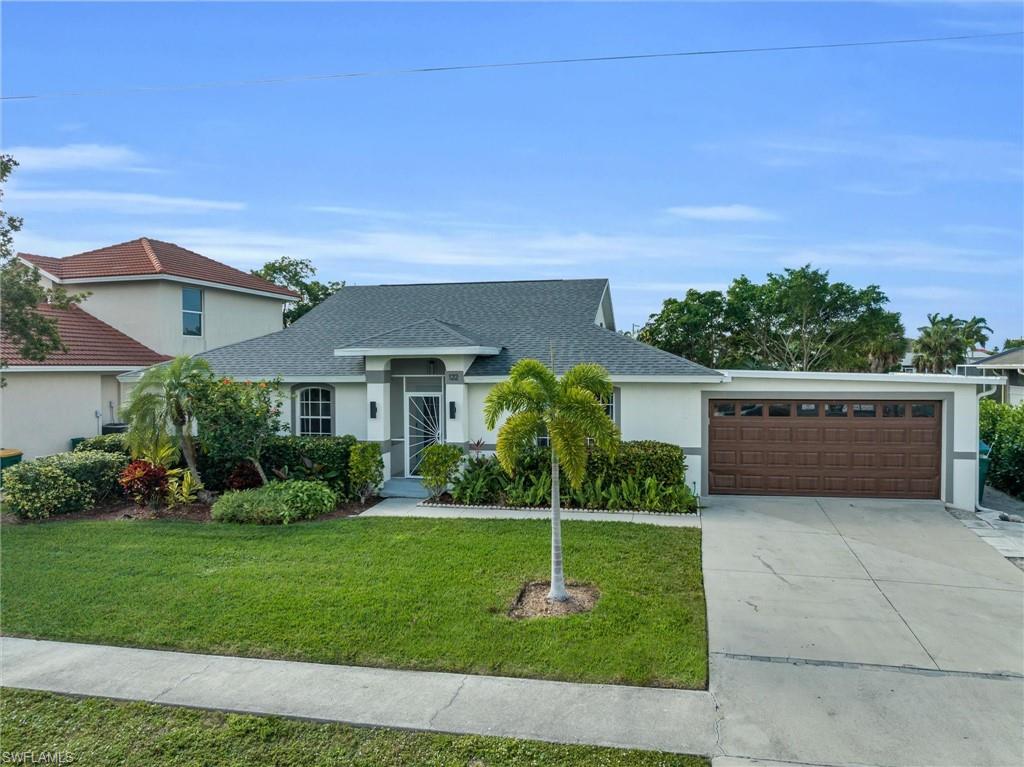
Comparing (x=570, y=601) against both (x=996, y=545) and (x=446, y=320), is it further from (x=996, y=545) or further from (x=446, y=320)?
(x=446, y=320)

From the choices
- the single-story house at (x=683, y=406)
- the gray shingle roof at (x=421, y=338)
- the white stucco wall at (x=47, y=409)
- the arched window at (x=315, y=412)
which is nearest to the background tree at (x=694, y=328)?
the single-story house at (x=683, y=406)

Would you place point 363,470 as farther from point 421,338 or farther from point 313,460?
point 421,338

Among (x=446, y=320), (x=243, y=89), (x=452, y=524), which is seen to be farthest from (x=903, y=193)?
(x=243, y=89)

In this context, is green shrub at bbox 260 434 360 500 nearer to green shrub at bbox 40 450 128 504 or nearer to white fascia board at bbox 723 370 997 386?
green shrub at bbox 40 450 128 504

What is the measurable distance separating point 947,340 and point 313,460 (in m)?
43.7

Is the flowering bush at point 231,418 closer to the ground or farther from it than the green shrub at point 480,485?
farther from it

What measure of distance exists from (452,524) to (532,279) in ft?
34.5

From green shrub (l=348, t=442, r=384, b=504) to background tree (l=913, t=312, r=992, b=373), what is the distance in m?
42.6

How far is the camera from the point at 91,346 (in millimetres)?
18547

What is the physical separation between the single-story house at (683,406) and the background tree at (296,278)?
18.9m

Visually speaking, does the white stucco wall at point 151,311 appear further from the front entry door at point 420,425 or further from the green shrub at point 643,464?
the green shrub at point 643,464

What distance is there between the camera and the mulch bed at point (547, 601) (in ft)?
23.1

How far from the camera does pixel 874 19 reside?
9.91 metres

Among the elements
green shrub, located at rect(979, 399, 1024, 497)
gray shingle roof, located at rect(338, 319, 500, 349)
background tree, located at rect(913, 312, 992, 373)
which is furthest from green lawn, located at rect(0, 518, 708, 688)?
background tree, located at rect(913, 312, 992, 373)
